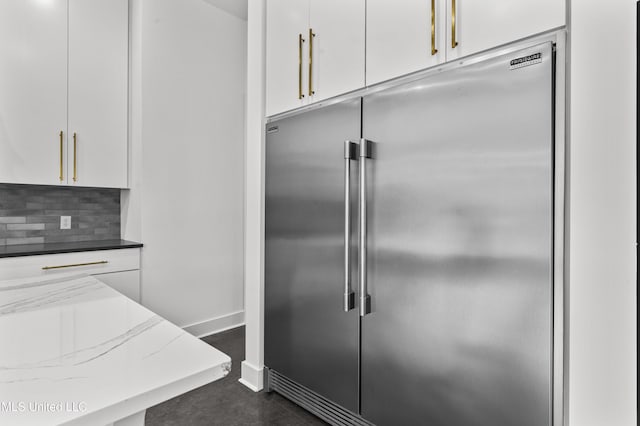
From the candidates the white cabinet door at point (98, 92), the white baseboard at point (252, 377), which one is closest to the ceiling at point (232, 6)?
the white cabinet door at point (98, 92)

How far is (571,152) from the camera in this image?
104 centimetres

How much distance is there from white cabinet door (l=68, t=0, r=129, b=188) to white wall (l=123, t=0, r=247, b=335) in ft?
0.30

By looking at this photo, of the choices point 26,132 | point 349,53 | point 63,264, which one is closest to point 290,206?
point 349,53

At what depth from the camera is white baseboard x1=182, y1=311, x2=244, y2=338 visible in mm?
3008

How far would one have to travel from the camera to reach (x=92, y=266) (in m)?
2.46

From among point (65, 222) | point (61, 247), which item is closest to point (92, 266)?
point (61, 247)

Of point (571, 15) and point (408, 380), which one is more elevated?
point (571, 15)

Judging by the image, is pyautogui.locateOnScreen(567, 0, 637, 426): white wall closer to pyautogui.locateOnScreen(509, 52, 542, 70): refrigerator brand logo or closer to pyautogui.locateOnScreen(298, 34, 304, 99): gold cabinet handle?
pyautogui.locateOnScreen(509, 52, 542, 70): refrigerator brand logo

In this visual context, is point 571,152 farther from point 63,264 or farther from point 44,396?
point 63,264

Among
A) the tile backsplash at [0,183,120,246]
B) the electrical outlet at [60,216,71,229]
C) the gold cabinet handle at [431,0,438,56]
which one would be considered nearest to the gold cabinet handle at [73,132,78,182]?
the tile backsplash at [0,183,120,246]

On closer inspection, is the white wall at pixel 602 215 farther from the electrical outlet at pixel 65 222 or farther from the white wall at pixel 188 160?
the electrical outlet at pixel 65 222

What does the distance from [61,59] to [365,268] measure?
2604mm

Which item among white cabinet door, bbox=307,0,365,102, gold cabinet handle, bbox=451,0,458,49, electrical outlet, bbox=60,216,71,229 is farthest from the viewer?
electrical outlet, bbox=60,216,71,229

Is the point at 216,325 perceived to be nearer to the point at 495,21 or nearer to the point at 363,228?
the point at 363,228
